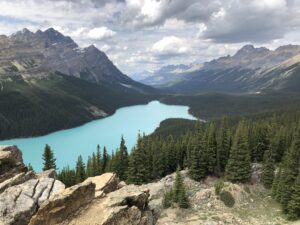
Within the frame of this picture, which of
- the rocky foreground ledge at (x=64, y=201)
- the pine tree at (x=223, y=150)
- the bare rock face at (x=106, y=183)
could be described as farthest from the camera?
the pine tree at (x=223, y=150)

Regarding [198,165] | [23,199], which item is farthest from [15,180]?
[198,165]

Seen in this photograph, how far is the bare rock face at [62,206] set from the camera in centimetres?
2614

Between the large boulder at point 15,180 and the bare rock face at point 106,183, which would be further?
the bare rock face at point 106,183

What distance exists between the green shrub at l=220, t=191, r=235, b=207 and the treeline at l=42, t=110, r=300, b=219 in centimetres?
764

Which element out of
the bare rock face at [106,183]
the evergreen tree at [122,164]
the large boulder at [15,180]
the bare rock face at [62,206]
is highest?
the large boulder at [15,180]

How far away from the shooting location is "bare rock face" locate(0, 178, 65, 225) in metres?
27.0

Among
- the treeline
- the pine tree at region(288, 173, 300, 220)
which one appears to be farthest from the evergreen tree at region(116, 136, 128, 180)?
the pine tree at region(288, 173, 300, 220)

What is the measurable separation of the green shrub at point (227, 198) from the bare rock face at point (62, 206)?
35735 mm

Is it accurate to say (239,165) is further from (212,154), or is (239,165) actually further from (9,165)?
(9,165)

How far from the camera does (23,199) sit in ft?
94.8

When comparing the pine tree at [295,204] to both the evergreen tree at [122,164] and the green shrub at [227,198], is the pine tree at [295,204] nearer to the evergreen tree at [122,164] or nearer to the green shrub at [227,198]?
the green shrub at [227,198]

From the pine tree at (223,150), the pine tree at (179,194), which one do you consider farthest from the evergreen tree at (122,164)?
the pine tree at (179,194)

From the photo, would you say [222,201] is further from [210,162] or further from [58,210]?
[58,210]

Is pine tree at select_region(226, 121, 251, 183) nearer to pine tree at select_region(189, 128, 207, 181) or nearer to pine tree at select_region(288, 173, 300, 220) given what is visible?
pine tree at select_region(189, 128, 207, 181)
